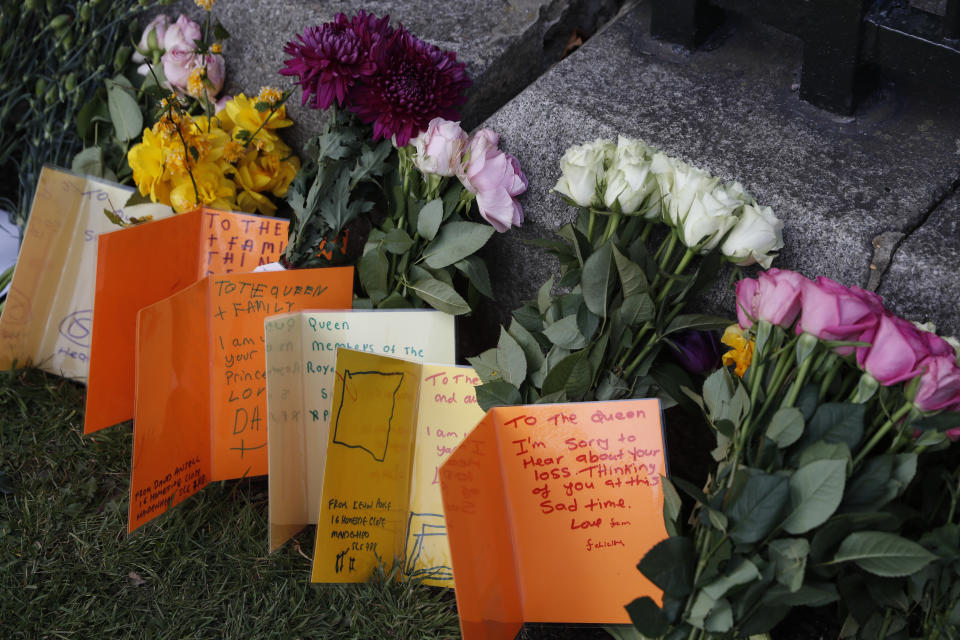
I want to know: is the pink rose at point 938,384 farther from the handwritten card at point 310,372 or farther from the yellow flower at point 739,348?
the handwritten card at point 310,372

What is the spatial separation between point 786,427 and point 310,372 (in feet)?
2.21

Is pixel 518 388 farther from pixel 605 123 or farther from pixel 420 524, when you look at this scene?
pixel 605 123

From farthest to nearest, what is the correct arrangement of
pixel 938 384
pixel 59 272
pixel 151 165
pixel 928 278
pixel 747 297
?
pixel 59 272 → pixel 151 165 → pixel 928 278 → pixel 747 297 → pixel 938 384

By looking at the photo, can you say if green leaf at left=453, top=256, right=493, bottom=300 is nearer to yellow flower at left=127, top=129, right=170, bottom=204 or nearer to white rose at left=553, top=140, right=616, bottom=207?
white rose at left=553, top=140, right=616, bottom=207

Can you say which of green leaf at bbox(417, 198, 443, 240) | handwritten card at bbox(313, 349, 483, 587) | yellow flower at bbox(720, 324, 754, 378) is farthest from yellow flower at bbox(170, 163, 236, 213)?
yellow flower at bbox(720, 324, 754, 378)

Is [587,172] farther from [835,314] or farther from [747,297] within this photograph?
[835,314]

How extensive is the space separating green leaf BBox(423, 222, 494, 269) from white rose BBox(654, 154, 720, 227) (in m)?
0.27

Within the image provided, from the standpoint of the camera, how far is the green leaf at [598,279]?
1107mm

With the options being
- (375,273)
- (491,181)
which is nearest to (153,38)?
(375,273)

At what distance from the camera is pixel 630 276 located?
1092mm

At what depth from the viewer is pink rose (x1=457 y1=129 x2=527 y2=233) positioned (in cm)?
125

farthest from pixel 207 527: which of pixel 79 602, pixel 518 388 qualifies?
pixel 518 388

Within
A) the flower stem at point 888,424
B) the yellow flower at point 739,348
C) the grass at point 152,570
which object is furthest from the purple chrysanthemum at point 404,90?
the flower stem at point 888,424

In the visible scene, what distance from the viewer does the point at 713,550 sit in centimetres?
91
